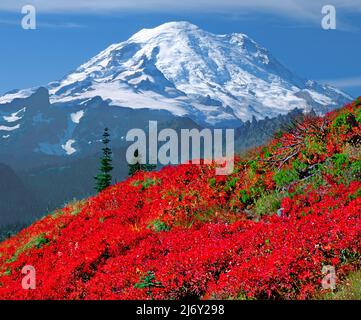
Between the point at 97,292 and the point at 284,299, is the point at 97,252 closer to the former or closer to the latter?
the point at 97,292

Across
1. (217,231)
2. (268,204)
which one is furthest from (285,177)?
(217,231)

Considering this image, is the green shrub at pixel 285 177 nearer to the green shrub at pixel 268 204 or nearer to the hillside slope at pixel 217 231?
the hillside slope at pixel 217 231

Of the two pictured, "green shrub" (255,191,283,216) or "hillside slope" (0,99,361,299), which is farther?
"green shrub" (255,191,283,216)

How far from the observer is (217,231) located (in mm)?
15109

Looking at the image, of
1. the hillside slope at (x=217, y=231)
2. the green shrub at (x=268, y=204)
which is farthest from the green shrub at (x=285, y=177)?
the green shrub at (x=268, y=204)

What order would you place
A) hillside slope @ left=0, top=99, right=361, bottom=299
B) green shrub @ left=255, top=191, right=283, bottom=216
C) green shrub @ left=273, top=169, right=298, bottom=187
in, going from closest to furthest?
hillside slope @ left=0, top=99, right=361, bottom=299 < green shrub @ left=255, top=191, right=283, bottom=216 < green shrub @ left=273, top=169, right=298, bottom=187

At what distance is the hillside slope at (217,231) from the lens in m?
11.3

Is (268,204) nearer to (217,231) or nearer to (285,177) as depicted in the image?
(285,177)

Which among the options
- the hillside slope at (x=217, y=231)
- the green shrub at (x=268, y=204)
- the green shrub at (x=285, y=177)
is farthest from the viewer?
the green shrub at (x=285, y=177)

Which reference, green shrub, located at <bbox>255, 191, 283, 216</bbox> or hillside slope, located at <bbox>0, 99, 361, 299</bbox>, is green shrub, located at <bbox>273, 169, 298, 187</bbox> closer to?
hillside slope, located at <bbox>0, 99, 361, 299</bbox>

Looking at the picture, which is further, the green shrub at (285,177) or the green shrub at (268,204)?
the green shrub at (285,177)

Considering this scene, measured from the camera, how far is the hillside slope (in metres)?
11.3

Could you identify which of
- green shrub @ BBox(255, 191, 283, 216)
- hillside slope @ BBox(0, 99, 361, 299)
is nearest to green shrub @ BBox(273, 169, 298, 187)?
hillside slope @ BBox(0, 99, 361, 299)

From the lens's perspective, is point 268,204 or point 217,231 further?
point 268,204
